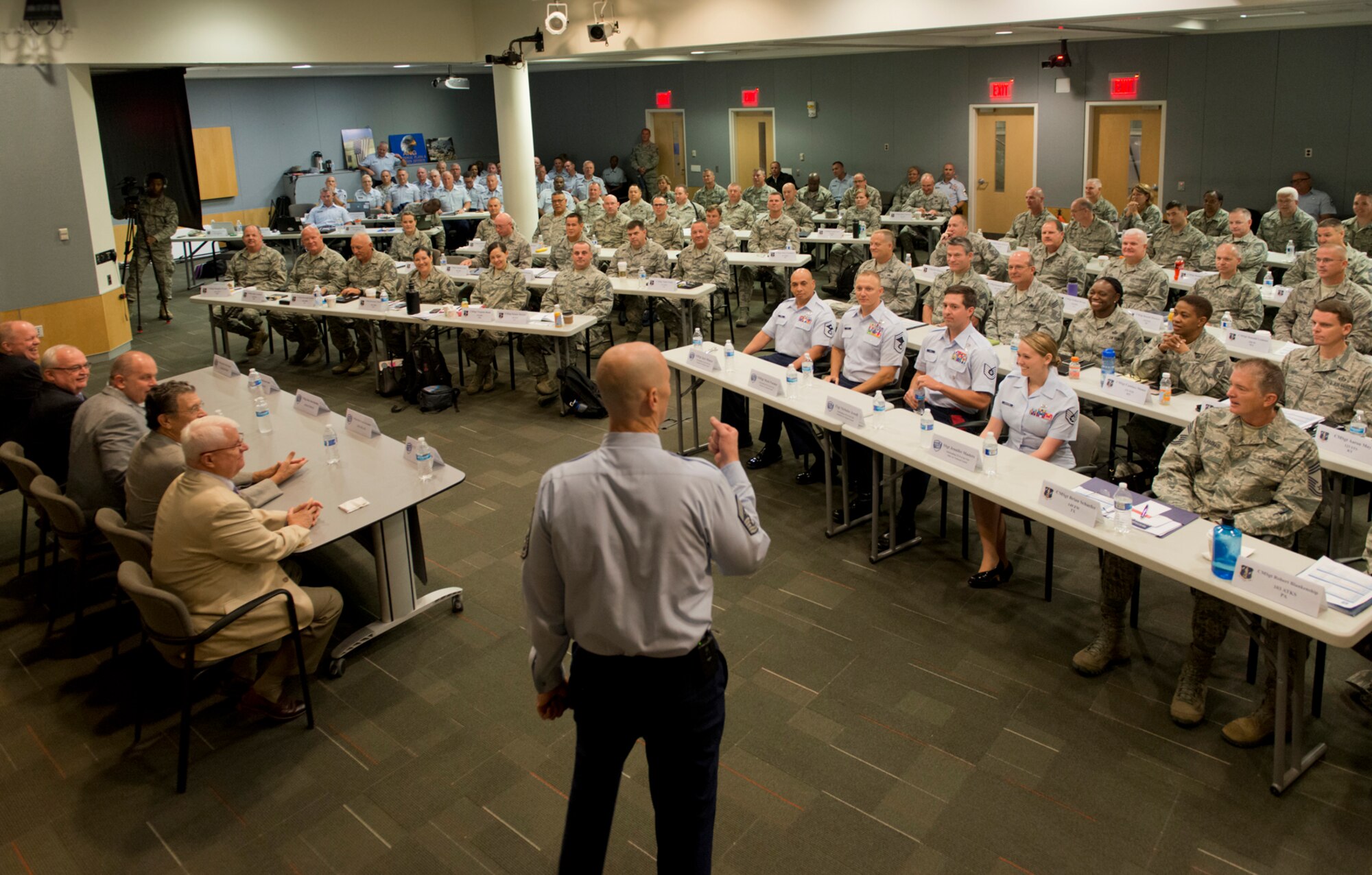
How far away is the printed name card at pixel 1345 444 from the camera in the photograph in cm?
414

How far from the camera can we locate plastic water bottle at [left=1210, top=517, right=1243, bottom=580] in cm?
318

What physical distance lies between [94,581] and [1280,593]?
5.20 metres

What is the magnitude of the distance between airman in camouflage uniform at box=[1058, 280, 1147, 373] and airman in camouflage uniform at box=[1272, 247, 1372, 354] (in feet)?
3.40

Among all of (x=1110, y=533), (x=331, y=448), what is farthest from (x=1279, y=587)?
(x=331, y=448)

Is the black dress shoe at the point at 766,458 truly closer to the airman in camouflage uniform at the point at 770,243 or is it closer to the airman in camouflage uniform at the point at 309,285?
the airman in camouflage uniform at the point at 770,243

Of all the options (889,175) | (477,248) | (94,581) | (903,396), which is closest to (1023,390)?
(903,396)

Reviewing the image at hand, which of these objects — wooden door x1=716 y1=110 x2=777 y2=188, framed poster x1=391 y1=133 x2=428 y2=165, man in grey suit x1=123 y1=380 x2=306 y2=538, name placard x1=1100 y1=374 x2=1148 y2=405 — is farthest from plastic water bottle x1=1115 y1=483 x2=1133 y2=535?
framed poster x1=391 y1=133 x2=428 y2=165

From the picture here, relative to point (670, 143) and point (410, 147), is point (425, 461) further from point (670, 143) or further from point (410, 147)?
point (410, 147)

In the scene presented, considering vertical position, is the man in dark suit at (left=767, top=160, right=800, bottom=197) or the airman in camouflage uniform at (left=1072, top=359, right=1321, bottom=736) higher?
the man in dark suit at (left=767, top=160, right=800, bottom=197)

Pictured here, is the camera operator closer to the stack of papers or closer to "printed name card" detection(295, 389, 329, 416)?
"printed name card" detection(295, 389, 329, 416)

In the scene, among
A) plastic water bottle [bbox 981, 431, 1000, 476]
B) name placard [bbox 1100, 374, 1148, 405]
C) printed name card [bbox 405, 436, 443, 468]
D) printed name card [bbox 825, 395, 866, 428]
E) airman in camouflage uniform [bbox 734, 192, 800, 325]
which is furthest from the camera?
airman in camouflage uniform [bbox 734, 192, 800, 325]

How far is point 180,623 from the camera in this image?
3.35 m

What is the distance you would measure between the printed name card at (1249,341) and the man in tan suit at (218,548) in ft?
17.3

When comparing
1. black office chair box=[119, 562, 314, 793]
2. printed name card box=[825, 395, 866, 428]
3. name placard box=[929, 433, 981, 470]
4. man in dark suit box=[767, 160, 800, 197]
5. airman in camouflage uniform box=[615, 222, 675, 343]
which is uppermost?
man in dark suit box=[767, 160, 800, 197]
